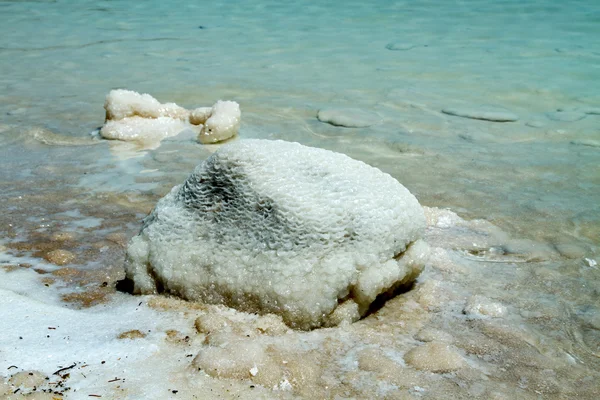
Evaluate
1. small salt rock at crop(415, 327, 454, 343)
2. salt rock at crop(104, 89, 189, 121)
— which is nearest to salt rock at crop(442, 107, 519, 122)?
salt rock at crop(104, 89, 189, 121)

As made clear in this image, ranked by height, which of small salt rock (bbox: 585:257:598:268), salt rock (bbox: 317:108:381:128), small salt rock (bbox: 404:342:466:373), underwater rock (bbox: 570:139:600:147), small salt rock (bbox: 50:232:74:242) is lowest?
underwater rock (bbox: 570:139:600:147)

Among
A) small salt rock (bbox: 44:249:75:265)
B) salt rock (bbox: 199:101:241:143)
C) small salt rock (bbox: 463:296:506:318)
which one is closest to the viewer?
small salt rock (bbox: 463:296:506:318)

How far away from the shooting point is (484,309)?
252cm

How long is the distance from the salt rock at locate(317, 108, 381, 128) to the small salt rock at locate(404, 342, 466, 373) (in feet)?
10.4

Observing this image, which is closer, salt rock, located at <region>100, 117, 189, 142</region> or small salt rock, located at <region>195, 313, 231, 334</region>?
small salt rock, located at <region>195, 313, 231, 334</region>

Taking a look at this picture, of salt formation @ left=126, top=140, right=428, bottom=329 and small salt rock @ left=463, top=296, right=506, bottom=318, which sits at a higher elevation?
salt formation @ left=126, top=140, right=428, bottom=329

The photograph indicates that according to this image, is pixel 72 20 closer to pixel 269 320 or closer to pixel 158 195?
pixel 158 195

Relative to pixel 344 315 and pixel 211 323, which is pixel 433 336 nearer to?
pixel 344 315

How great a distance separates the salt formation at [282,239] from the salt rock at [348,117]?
8.60 ft

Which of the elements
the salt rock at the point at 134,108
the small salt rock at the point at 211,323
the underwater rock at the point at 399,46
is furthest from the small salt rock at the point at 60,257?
the underwater rock at the point at 399,46

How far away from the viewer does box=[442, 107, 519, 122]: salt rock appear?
5.41 m

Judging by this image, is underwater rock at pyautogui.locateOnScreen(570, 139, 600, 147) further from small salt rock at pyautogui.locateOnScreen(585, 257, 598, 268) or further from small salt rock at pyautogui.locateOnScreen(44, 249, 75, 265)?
small salt rock at pyautogui.locateOnScreen(44, 249, 75, 265)

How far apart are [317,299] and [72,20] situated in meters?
9.22

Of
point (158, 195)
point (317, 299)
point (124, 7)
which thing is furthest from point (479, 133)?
point (124, 7)
